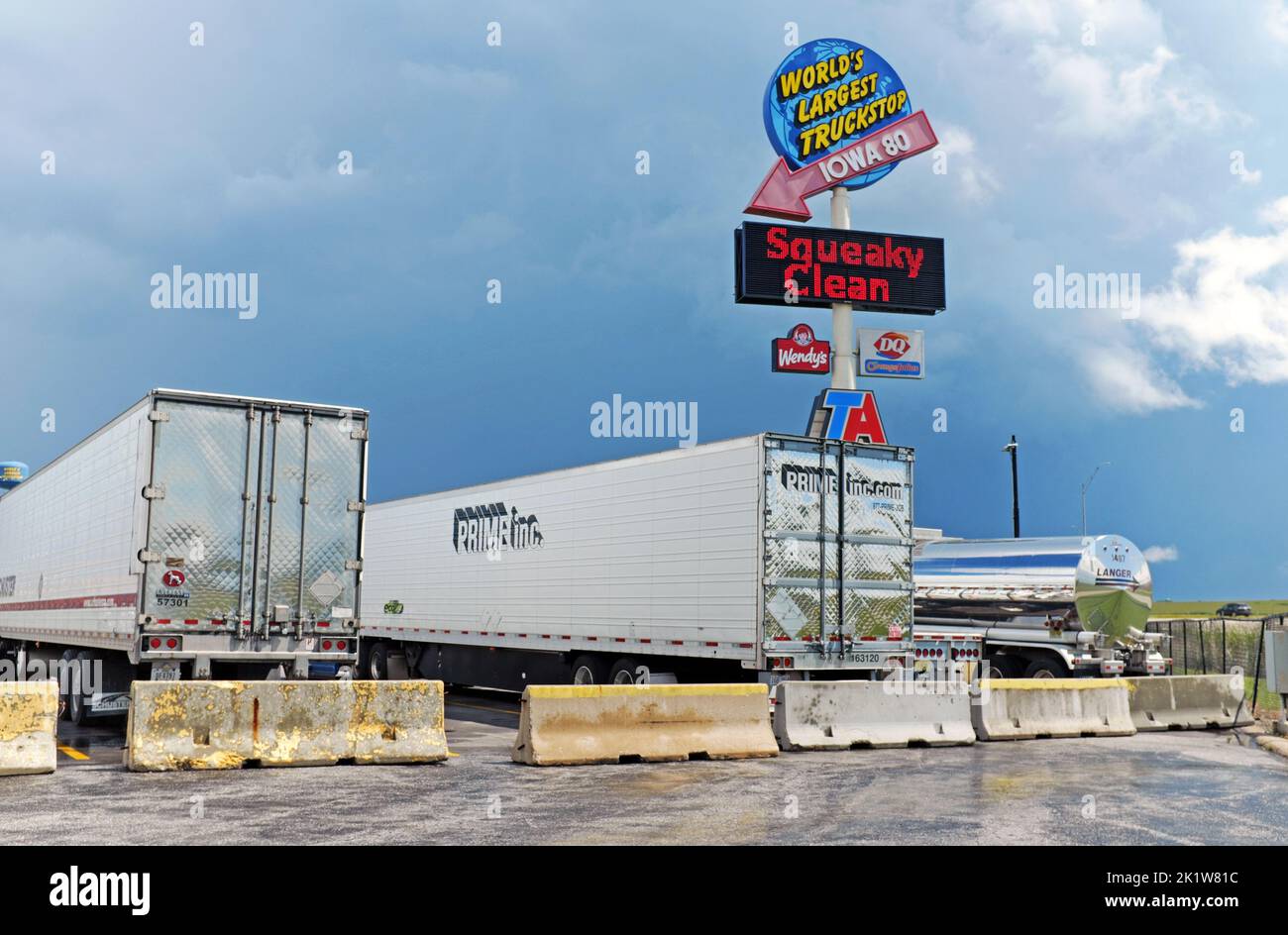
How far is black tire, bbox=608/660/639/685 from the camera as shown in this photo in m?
18.1

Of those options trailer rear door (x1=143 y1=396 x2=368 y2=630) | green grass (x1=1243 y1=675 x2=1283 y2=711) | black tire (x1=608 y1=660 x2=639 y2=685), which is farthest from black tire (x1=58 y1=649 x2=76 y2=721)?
green grass (x1=1243 y1=675 x2=1283 y2=711)

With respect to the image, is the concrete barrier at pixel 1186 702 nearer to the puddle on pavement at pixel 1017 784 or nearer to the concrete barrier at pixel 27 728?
the puddle on pavement at pixel 1017 784

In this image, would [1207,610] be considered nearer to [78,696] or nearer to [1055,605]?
[1055,605]

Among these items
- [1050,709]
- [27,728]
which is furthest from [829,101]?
[27,728]

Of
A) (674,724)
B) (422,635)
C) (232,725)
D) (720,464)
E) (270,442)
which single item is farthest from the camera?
→ (422,635)

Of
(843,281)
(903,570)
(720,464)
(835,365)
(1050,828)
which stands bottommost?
(1050,828)

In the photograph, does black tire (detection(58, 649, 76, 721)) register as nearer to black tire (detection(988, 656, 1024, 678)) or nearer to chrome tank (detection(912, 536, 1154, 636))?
chrome tank (detection(912, 536, 1154, 636))

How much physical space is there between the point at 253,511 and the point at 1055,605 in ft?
52.5

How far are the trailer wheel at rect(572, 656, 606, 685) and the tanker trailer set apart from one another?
9586 mm

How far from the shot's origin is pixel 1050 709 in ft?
56.5

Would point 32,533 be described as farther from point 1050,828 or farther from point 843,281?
point 843,281
